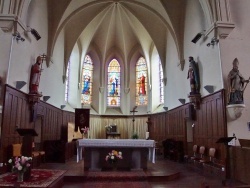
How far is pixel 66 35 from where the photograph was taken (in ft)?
51.7

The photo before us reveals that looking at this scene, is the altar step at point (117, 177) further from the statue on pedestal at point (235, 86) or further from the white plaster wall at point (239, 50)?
the statue on pedestal at point (235, 86)

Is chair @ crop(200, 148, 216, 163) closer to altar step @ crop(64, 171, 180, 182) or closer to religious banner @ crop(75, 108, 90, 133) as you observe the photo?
altar step @ crop(64, 171, 180, 182)

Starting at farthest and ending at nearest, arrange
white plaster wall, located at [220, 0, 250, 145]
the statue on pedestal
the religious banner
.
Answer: the religious banner < white plaster wall, located at [220, 0, 250, 145] < the statue on pedestal

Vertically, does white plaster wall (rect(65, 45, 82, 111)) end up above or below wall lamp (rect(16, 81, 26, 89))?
above

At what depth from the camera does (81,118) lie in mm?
15672

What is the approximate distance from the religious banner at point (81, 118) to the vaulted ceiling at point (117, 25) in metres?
3.28

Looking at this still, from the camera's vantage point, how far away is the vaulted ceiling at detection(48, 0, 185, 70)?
1343 centimetres

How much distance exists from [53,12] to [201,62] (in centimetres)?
791

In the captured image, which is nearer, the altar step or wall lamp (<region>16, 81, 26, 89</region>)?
the altar step

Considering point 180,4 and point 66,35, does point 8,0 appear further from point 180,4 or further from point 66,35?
point 180,4

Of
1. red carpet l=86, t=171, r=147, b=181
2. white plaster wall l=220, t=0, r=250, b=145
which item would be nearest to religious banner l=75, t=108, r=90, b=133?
red carpet l=86, t=171, r=147, b=181

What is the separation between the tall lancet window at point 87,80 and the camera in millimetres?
18984

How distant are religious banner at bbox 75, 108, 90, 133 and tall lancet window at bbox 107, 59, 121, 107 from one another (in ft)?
13.7

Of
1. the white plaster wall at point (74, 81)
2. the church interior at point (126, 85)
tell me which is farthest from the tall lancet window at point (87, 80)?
the white plaster wall at point (74, 81)
